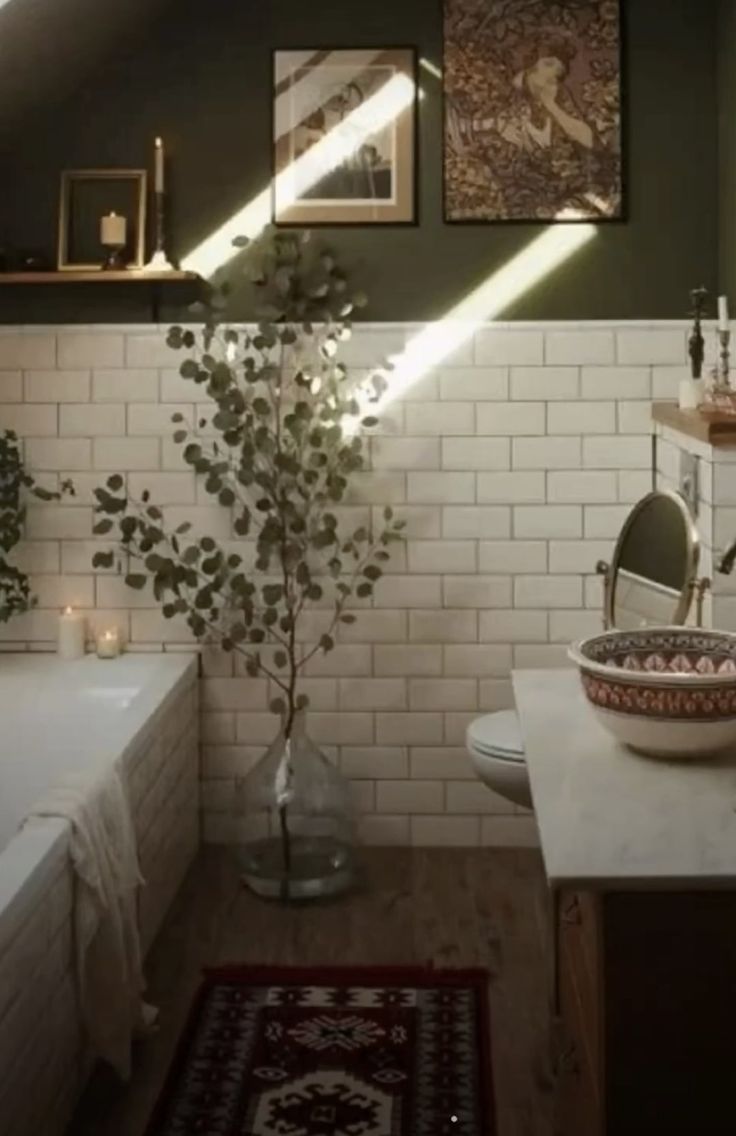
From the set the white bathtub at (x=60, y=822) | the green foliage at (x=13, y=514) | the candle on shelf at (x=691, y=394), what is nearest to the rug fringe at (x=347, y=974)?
the white bathtub at (x=60, y=822)

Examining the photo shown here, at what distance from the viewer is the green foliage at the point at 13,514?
4.52 meters

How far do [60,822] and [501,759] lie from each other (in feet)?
4.07

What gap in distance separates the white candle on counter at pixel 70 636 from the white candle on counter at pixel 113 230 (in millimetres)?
1105

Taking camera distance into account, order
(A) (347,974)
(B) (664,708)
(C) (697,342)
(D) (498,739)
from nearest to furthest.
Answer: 1. (B) (664,708)
2. (A) (347,974)
3. (D) (498,739)
4. (C) (697,342)

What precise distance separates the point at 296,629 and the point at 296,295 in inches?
38.8

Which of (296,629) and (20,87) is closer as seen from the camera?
(20,87)

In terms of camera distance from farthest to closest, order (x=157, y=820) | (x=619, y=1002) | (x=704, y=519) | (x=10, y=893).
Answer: (x=157, y=820)
(x=704, y=519)
(x=10, y=893)
(x=619, y=1002)

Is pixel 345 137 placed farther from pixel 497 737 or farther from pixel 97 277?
pixel 497 737

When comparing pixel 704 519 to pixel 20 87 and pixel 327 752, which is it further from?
pixel 20 87

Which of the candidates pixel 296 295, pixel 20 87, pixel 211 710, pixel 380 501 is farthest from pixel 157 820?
pixel 20 87

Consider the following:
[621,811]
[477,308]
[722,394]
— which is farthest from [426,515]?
[621,811]

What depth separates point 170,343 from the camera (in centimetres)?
443

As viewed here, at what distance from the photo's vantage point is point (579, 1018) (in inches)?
87.0

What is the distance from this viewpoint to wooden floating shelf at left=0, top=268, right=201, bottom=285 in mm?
4410
